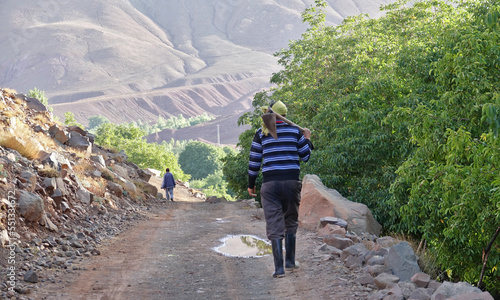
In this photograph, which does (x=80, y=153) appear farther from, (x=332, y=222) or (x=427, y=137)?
(x=427, y=137)

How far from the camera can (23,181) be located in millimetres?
10016

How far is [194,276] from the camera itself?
22.5 feet

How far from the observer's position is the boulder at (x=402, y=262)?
6.24 m

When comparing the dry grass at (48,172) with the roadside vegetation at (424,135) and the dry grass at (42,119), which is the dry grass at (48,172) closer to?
the roadside vegetation at (424,135)

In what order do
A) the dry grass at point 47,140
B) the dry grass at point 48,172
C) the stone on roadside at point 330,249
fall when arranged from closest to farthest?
the stone on roadside at point 330,249
the dry grass at point 48,172
the dry grass at point 47,140

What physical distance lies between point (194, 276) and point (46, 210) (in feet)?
15.3

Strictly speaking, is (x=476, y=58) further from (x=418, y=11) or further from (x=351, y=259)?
(x=418, y=11)

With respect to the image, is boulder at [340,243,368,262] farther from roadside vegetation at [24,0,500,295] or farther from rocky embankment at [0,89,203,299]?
rocky embankment at [0,89,203,299]

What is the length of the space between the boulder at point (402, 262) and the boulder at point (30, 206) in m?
6.09

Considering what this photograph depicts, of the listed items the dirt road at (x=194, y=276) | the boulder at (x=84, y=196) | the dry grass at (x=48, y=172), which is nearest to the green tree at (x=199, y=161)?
the boulder at (x=84, y=196)

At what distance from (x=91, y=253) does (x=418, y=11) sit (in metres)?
27.8

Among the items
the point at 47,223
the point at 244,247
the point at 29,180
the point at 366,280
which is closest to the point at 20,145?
the point at 29,180

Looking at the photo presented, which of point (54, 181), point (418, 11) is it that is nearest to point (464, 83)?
point (54, 181)

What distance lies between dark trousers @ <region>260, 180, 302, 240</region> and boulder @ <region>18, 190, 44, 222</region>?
4627 millimetres
